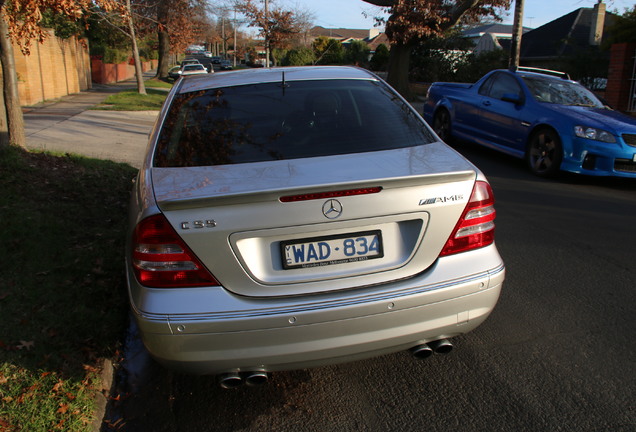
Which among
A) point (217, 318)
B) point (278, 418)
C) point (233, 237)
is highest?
point (233, 237)

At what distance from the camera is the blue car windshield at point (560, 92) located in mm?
8961

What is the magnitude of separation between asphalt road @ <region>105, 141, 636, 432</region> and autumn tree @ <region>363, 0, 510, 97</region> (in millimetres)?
20644

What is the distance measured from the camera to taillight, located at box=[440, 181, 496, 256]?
2.78m

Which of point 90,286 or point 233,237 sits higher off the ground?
point 233,237

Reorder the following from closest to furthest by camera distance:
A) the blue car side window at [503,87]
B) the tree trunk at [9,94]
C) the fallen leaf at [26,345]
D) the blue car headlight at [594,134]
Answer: the fallen leaf at [26,345]
the tree trunk at [9,94]
the blue car headlight at [594,134]
the blue car side window at [503,87]

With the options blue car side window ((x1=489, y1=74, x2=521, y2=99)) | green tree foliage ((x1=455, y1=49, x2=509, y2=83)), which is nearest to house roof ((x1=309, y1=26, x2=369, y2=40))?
green tree foliage ((x1=455, y1=49, x2=509, y2=83))

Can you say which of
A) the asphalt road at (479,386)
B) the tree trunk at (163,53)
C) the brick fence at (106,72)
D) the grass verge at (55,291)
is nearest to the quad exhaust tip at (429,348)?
the asphalt road at (479,386)

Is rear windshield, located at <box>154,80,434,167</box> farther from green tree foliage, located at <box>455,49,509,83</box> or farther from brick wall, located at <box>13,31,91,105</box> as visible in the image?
green tree foliage, located at <box>455,49,509,83</box>

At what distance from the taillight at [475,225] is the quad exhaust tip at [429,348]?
48 cm

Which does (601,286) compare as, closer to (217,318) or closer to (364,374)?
(364,374)

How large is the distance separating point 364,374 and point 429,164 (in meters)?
1.31

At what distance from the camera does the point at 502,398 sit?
9.88 ft

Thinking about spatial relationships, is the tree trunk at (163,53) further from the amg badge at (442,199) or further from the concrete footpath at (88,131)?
the amg badge at (442,199)

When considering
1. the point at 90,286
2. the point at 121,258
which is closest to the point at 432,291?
the point at 90,286
